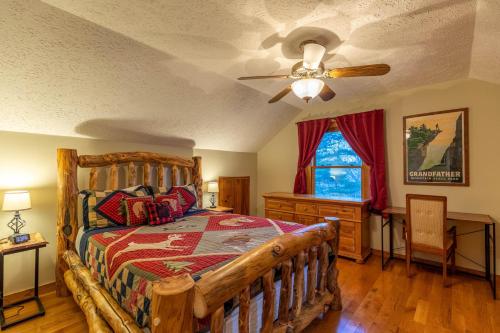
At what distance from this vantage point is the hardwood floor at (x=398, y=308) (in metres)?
1.94

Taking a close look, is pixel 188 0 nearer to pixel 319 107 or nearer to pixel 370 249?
pixel 319 107

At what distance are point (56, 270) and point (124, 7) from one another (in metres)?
2.58

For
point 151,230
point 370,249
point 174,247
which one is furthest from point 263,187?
point 174,247

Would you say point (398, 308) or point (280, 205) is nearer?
point (398, 308)

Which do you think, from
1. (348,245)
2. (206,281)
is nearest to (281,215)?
(348,245)

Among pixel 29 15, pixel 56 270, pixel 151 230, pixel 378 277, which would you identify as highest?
pixel 29 15

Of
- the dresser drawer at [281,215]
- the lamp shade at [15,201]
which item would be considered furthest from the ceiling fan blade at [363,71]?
the lamp shade at [15,201]

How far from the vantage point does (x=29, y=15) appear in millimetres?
1562

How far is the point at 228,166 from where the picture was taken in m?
4.50

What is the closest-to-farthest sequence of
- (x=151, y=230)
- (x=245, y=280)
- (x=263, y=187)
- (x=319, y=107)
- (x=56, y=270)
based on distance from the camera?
(x=245, y=280) → (x=151, y=230) → (x=56, y=270) → (x=319, y=107) → (x=263, y=187)

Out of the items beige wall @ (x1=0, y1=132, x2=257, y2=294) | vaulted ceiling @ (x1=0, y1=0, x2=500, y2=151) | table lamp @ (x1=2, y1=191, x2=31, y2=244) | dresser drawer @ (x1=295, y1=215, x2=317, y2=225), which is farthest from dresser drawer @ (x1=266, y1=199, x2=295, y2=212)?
table lamp @ (x1=2, y1=191, x2=31, y2=244)

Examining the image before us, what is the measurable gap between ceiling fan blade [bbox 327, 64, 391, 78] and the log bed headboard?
8.01 feet

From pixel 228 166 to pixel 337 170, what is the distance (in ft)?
6.39

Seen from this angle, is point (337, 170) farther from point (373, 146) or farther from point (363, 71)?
point (363, 71)
